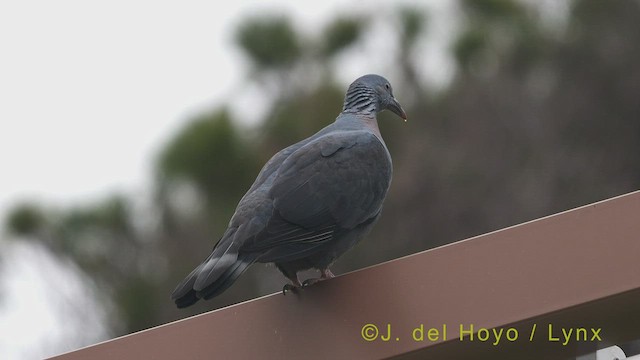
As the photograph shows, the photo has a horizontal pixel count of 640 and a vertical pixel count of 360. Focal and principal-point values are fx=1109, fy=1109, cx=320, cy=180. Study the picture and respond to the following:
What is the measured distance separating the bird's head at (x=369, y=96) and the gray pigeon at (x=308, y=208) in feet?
1.41

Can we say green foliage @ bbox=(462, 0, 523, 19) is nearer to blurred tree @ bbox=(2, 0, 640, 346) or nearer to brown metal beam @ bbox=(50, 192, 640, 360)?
blurred tree @ bbox=(2, 0, 640, 346)

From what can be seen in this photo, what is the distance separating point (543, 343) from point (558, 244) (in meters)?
0.28

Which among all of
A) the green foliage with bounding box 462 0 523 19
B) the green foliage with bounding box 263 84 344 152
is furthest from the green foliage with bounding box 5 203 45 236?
the green foliage with bounding box 462 0 523 19

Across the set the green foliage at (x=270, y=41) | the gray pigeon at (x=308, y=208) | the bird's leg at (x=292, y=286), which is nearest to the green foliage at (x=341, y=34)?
the green foliage at (x=270, y=41)

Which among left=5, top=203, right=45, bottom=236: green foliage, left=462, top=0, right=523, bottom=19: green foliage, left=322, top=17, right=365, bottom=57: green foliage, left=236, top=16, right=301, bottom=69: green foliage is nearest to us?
left=5, top=203, right=45, bottom=236: green foliage

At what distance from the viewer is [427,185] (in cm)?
1468

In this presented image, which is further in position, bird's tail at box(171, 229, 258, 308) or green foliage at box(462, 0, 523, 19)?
green foliage at box(462, 0, 523, 19)

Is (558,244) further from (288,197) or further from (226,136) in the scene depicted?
(226,136)

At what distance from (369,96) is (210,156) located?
363 inches

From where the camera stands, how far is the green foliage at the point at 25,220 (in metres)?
14.0

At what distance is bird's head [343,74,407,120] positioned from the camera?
4.70m

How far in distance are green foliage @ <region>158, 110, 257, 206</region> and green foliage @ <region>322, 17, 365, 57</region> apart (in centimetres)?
293

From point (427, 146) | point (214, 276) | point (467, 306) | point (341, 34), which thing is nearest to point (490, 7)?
point (341, 34)

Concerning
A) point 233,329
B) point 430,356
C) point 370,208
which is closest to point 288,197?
point 370,208
